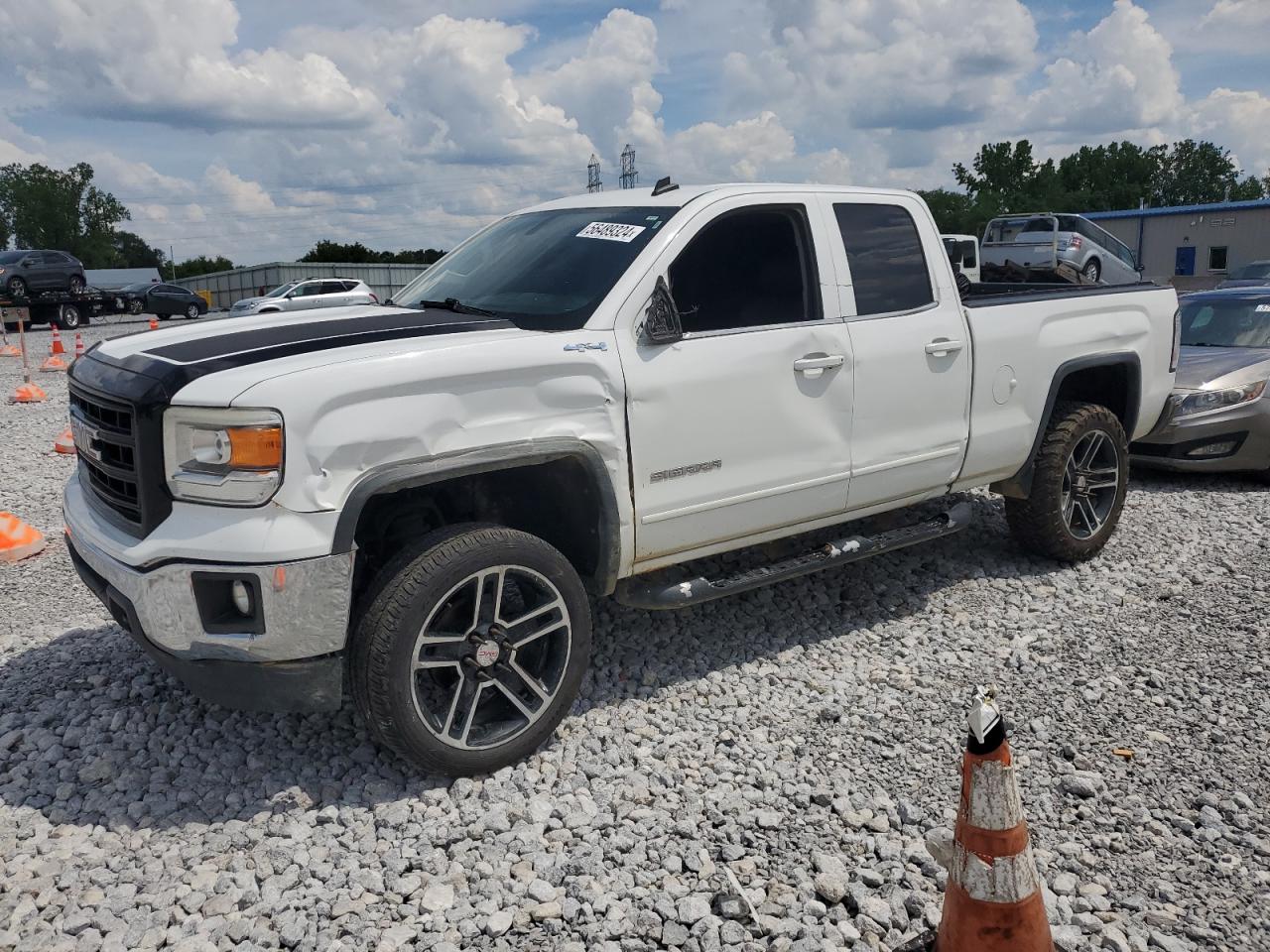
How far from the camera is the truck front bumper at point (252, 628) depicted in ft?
10.4

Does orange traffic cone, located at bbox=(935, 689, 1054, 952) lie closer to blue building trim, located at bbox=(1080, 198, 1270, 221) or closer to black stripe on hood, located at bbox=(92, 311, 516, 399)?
black stripe on hood, located at bbox=(92, 311, 516, 399)

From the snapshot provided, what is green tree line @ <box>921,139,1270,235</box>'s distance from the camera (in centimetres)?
7769

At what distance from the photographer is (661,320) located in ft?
12.7

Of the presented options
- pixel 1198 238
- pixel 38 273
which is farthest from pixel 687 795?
pixel 1198 238

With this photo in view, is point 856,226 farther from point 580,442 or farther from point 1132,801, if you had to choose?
point 1132,801

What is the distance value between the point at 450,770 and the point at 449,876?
1.57 ft

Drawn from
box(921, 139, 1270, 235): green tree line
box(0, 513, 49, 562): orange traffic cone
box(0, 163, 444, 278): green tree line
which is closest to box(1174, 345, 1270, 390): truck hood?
box(0, 513, 49, 562): orange traffic cone

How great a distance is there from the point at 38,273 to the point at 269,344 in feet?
98.9

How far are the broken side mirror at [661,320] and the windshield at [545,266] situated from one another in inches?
7.6

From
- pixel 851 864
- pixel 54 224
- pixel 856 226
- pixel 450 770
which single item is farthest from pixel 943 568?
pixel 54 224

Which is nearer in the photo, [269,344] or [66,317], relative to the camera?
[269,344]

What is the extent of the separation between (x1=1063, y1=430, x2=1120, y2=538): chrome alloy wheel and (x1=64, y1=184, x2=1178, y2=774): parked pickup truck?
60 centimetres

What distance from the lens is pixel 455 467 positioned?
3.41 meters

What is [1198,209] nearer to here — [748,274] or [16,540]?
[748,274]
